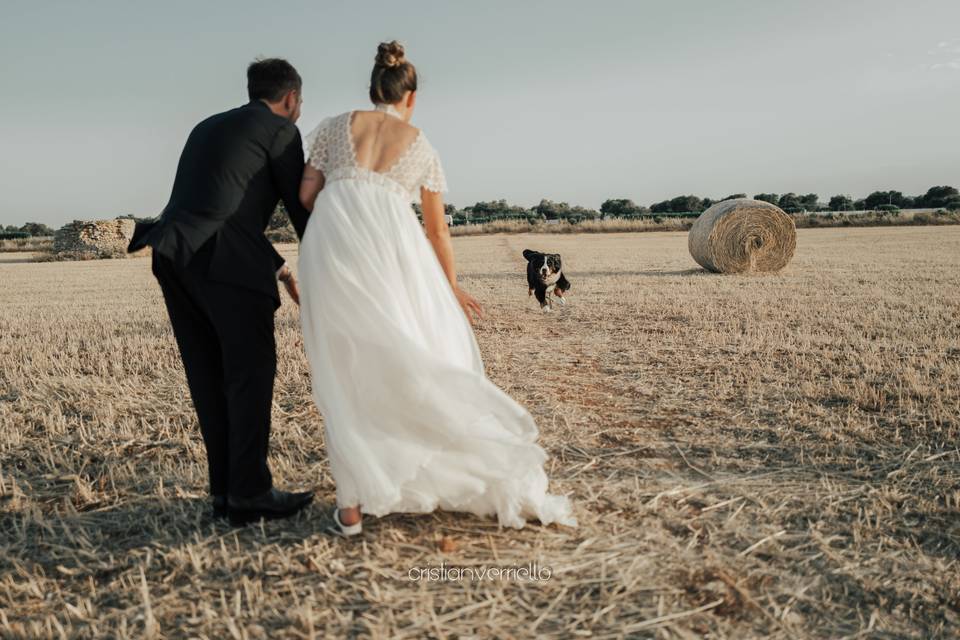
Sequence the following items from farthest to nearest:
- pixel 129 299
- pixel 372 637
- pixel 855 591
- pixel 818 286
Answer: pixel 129 299, pixel 818 286, pixel 855 591, pixel 372 637

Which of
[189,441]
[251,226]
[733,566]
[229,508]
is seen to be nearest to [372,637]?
[229,508]

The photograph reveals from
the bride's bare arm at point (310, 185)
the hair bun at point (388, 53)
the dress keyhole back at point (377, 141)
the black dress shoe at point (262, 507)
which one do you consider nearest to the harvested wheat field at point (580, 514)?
the black dress shoe at point (262, 507)

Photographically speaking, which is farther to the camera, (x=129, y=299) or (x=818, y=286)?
(x=129, y=299)

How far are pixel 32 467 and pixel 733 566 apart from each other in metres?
3.87

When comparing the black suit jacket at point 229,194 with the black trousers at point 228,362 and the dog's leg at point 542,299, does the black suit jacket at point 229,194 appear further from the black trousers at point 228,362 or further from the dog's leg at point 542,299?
the dog's leg at point 542,299

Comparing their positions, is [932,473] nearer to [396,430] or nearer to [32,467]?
[396,430]

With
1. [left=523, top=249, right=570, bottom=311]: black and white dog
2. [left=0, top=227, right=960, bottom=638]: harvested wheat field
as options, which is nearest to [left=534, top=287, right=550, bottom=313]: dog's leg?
[left=523, top=249, right=570, bottom=311]: black and white dog

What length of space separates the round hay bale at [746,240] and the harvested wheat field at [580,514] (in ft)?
25.9

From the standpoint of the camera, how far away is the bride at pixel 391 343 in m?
2.61

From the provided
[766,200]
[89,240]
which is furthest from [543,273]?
[766,200]

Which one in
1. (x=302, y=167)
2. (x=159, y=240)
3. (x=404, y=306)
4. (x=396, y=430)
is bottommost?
(x=396, y=430)

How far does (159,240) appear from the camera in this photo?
262cm

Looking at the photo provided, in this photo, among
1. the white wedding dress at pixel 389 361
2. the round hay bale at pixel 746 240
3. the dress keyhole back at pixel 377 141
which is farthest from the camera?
the round hay bale at pixel 746 240

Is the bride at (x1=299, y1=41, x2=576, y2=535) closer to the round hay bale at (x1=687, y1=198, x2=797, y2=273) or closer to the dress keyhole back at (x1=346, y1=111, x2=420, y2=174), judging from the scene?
the dress keyhole back at (x1=346, y1=111, x2=420, y2=174)
